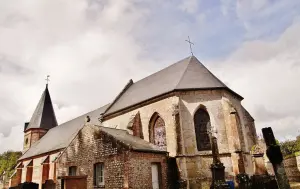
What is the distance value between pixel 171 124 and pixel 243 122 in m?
6.50

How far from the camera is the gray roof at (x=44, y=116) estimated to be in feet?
135

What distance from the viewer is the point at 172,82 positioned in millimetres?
19672

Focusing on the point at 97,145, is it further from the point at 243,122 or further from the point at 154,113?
the point at 243,122

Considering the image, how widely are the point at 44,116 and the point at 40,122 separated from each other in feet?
4.21

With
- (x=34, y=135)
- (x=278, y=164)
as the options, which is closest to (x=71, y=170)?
(x=278, y=164)

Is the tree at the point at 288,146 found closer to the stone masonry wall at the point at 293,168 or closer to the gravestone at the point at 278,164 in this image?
the stone masonry wall at the point at 293,168

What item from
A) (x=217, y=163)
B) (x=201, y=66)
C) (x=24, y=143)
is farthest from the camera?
(x=24, y=143)

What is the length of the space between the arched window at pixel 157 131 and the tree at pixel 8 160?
45.8m

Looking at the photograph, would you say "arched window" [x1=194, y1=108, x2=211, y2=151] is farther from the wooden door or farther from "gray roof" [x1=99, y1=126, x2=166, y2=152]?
the wooden door

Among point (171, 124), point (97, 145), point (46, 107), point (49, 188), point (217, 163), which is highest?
point (46, 107)

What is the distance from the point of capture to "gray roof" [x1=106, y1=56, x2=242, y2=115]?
60.9 feet

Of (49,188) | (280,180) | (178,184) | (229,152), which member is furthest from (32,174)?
(280,180)

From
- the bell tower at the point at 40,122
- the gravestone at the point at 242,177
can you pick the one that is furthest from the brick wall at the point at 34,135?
the gravestone at the point at 242,177

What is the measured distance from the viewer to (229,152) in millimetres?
16266
